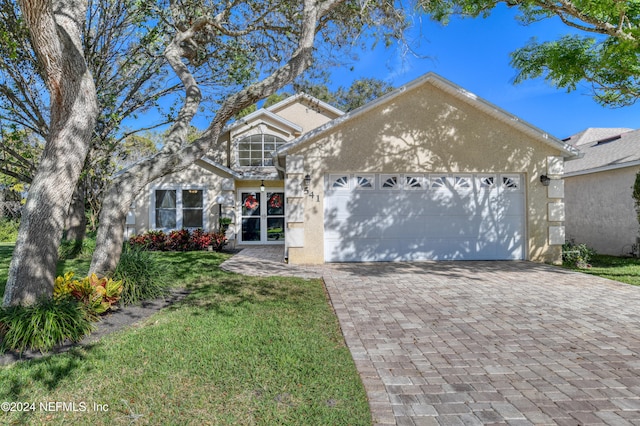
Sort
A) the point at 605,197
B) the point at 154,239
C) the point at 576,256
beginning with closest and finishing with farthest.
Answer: the point at 576,256
the point at 605,197
the point at 154,239

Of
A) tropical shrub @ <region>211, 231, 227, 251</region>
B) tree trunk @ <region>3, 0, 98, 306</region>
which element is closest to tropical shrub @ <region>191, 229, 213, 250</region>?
tropical shrub @ <region>211, 231, 227, 251</region>

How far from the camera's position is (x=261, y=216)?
1555 cm

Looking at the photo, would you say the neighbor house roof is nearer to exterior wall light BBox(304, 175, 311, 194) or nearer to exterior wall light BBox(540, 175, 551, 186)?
exterior wall light BBox(540, 175, 551, 186)

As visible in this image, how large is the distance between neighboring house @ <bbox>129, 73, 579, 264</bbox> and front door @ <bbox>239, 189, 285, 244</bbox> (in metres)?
4.78

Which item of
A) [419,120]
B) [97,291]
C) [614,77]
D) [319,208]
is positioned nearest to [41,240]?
[97,291]

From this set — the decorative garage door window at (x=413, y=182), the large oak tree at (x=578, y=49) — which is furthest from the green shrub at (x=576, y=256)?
the decorative garage door window at (x=413, y=182)

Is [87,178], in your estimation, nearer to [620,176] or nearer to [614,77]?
[614,77]

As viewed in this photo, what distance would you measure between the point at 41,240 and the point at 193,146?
289cm

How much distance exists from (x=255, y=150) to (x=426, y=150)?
348 inches

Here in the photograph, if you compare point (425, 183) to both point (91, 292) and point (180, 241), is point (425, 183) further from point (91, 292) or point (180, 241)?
point (180, 241)

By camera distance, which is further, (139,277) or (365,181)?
(365,181)

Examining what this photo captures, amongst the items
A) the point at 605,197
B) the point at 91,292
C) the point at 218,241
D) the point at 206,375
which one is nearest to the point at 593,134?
the point at 605,197

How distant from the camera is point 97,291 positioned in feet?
16.9

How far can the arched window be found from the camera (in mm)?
16453
